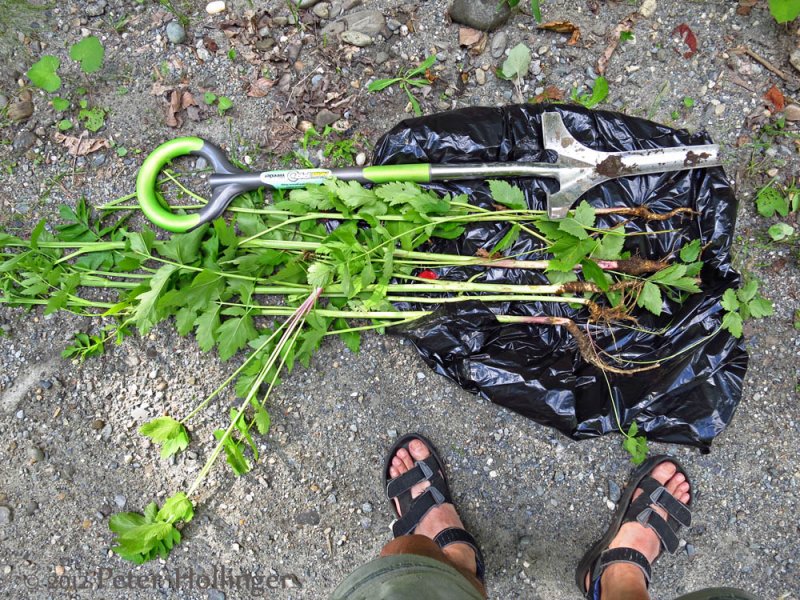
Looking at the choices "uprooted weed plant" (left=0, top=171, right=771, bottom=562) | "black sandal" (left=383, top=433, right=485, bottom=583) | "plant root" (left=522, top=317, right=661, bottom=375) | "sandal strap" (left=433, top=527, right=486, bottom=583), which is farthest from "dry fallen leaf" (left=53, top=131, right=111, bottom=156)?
"sandal strap" (left=433, top=527, right=486, bottom=583)

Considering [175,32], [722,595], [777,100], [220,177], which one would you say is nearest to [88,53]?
[175,32]

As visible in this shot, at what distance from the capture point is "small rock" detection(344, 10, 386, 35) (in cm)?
243

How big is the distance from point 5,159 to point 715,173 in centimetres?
325

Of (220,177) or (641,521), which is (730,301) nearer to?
(641,521)

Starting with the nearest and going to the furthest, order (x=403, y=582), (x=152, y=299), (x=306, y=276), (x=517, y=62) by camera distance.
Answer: (x=403, y=582), (x=152, y=299), (x=306, y=276), (x=517, y=62)

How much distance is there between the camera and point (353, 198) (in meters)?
2.06

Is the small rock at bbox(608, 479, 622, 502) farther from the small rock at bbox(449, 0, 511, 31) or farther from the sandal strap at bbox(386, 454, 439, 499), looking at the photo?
the small rock at bbox(449, 0, 511, 31)

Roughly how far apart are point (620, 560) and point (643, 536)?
0.53ft

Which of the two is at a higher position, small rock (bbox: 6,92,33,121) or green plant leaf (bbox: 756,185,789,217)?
small rock (bbox: 6,92,33,121)

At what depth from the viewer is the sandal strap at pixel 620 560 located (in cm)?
229

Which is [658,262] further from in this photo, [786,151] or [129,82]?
[129,82]

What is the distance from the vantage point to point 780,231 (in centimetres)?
232

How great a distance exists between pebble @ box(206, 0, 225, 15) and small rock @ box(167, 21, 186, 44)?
0.16 m

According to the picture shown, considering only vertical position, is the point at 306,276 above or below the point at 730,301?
above
